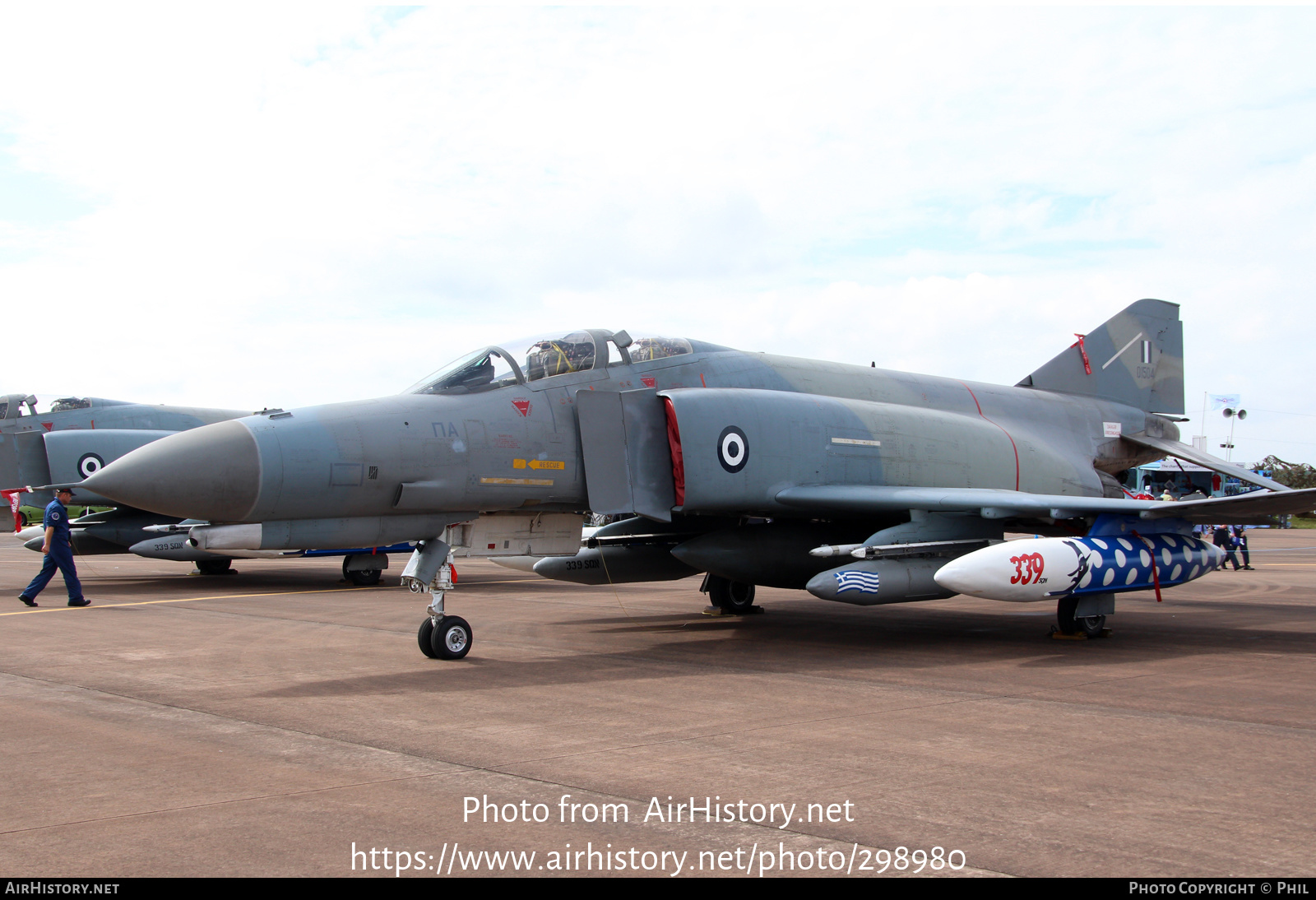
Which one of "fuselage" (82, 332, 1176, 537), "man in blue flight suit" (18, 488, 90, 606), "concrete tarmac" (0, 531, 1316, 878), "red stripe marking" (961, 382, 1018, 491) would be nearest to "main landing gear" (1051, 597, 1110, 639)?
"concrete tarmac" (0, 531, 1316, 878)

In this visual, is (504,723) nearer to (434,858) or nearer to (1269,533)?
(434,858)

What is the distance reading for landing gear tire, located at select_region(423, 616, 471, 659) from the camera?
8.25m

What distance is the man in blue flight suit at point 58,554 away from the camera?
41.9 ft

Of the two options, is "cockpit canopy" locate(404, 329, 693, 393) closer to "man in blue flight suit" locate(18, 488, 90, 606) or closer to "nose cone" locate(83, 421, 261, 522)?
"nose cone" locate(83, 421, 261, 522)

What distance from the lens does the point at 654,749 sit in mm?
5238

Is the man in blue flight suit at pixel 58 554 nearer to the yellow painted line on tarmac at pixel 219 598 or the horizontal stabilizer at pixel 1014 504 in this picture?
the yellow painted line on tarmac at pixel 219 598

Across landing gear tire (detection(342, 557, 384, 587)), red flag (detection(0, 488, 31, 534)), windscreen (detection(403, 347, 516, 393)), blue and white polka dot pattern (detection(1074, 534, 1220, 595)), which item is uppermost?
windscreen (detection(403, 347, 516, 393))

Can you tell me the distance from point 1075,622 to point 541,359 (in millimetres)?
5909

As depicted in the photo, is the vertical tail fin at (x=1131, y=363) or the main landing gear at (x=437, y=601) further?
the vertical tail fin at (x=1131, y=363)

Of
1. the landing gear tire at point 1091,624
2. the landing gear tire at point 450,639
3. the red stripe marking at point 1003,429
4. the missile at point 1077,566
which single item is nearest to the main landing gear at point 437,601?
the landing gear tire at point 450,639

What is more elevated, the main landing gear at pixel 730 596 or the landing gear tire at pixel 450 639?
the landing gear tire at pixel 450 639

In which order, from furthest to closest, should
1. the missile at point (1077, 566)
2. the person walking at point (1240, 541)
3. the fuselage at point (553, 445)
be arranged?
1. the person walking at point (1240, 541)
2. the missile at point (1077, 566)
3. the fuselage at point (553, 445)

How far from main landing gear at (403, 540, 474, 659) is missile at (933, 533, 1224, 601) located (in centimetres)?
403
